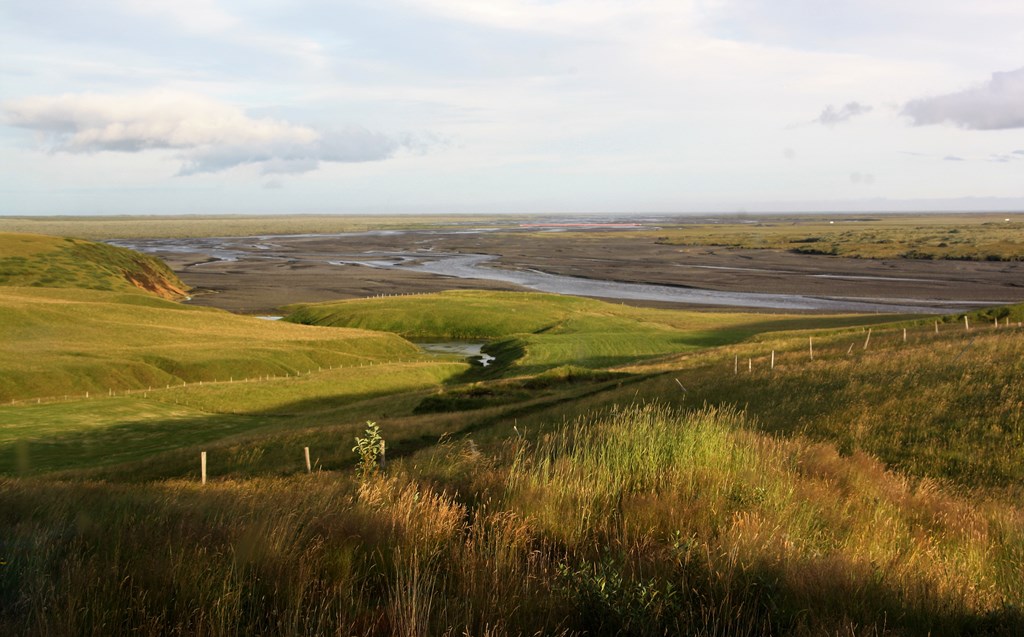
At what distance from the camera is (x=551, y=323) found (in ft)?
288

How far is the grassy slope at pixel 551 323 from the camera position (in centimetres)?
6906

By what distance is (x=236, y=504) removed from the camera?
814cm

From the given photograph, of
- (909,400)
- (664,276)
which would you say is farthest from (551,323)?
(909,400)

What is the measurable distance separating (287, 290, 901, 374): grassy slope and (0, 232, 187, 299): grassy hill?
3380cm

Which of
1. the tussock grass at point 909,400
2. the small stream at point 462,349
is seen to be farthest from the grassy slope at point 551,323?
the tussock grass at point 909,400

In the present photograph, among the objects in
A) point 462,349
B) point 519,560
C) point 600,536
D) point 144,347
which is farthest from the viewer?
point 462,349

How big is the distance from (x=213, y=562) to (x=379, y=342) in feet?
236

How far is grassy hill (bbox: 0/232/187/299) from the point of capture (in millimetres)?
111188

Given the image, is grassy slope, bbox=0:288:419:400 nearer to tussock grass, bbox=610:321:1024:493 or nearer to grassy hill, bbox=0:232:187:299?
grassy hill, bbox=0:232:187:299

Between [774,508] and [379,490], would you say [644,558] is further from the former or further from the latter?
[379,490]

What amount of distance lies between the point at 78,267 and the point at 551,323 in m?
79.9

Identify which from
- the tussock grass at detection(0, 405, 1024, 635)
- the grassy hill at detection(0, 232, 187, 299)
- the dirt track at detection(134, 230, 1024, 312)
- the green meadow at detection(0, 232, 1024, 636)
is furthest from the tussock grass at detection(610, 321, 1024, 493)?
the grassy hill at detection(0, 232, 187, 299)

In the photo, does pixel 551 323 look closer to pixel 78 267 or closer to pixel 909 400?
pixel 909 400

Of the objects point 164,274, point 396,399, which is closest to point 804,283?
point 396,399
